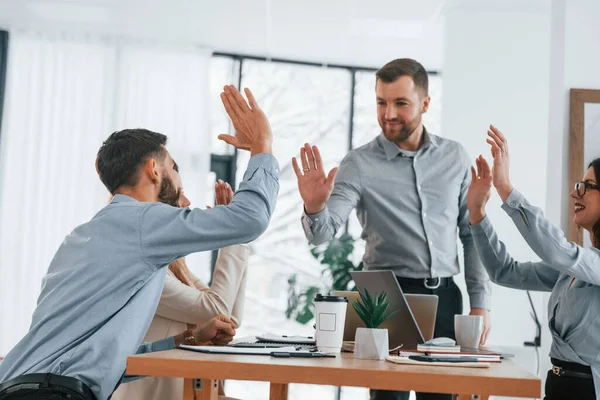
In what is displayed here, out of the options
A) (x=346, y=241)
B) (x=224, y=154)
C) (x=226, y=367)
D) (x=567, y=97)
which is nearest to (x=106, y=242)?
(x=226, y=367)

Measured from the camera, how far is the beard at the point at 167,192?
215cm

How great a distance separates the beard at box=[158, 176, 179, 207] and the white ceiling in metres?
3.52

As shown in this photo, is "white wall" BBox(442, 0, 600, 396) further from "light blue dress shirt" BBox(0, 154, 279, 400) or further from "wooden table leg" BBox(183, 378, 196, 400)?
"wooden table leg" BBox(183, 378, 196, 400)

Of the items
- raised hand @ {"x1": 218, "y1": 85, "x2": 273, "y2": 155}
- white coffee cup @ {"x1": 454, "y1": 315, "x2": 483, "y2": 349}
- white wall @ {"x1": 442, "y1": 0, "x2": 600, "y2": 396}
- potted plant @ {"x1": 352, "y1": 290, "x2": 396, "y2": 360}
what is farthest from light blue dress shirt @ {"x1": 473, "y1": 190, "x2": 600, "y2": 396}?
white wall @ {"x1": 442, "y1": 0, "x2": 600, "y2": 396}

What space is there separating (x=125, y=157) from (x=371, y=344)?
0.87m

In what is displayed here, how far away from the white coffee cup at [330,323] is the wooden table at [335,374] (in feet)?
0.82

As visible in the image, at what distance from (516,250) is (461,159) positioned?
2.25 m

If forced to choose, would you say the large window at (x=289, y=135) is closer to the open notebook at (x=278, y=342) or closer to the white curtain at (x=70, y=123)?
the white curtain at (x=70, y=123)

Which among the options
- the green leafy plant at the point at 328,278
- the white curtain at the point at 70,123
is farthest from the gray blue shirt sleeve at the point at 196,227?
the white curtain at the point at 70,123

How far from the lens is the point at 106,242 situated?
6.09 ft

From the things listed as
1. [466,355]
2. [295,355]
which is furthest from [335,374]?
[466,355]

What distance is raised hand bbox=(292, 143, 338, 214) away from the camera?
93.0 inches

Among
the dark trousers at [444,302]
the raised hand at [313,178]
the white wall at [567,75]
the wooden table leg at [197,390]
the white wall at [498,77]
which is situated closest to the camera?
the wooden table leg at [197,390]

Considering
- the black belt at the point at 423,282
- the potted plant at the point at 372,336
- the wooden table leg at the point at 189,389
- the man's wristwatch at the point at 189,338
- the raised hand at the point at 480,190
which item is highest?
the raised hand at the point at 480,190
